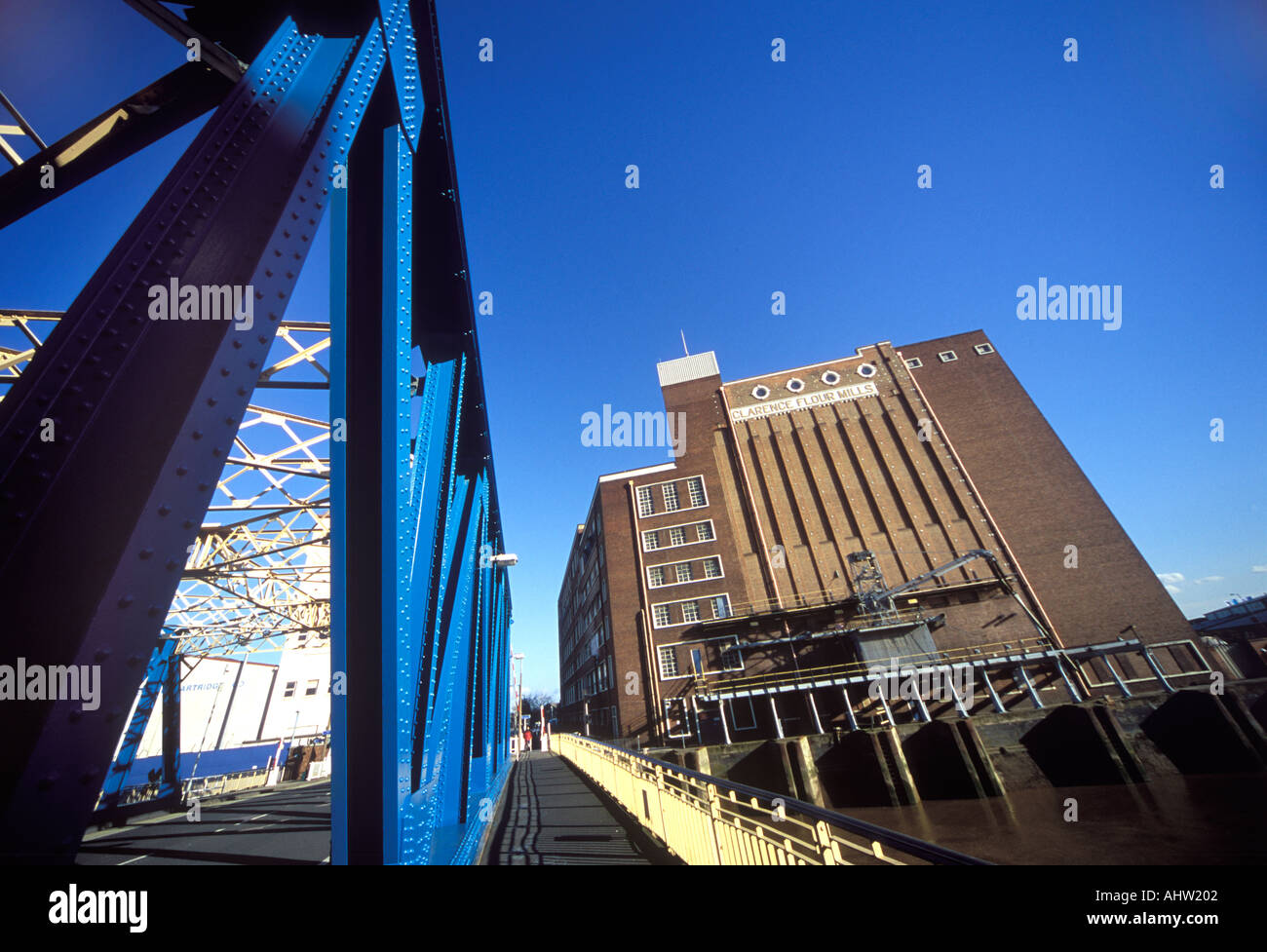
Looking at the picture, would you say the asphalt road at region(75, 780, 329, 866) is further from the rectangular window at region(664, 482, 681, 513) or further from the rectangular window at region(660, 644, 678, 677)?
the rectangular window at region(664, 482, 681, 513)

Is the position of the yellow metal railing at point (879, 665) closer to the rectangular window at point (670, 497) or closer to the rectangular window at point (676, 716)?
the rectangular window at point (676, 716)

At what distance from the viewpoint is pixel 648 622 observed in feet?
95.5

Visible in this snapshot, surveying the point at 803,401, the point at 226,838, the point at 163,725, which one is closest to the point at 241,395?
the point at 226,838

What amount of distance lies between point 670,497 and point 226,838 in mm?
25850

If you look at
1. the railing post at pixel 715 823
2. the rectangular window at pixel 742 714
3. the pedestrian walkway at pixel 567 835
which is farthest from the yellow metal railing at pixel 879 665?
the railing post at pixel 715 823

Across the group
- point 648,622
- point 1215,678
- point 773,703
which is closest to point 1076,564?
point 1215,678

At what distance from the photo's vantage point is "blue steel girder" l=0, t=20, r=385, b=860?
102 cm

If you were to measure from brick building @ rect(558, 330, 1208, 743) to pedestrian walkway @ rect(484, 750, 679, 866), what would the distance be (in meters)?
14.2

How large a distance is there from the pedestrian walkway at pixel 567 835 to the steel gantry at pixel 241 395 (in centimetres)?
237

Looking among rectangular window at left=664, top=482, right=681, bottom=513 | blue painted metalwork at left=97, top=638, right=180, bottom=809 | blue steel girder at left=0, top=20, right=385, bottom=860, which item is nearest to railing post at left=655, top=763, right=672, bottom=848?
blue steel girder at left=0, top=20, right=385, bottom=860

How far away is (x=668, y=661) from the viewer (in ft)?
91.3

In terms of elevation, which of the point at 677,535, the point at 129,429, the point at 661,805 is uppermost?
the point at 677,535

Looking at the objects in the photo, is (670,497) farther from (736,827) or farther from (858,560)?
(736,827)

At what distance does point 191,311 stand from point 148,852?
12.7 m
